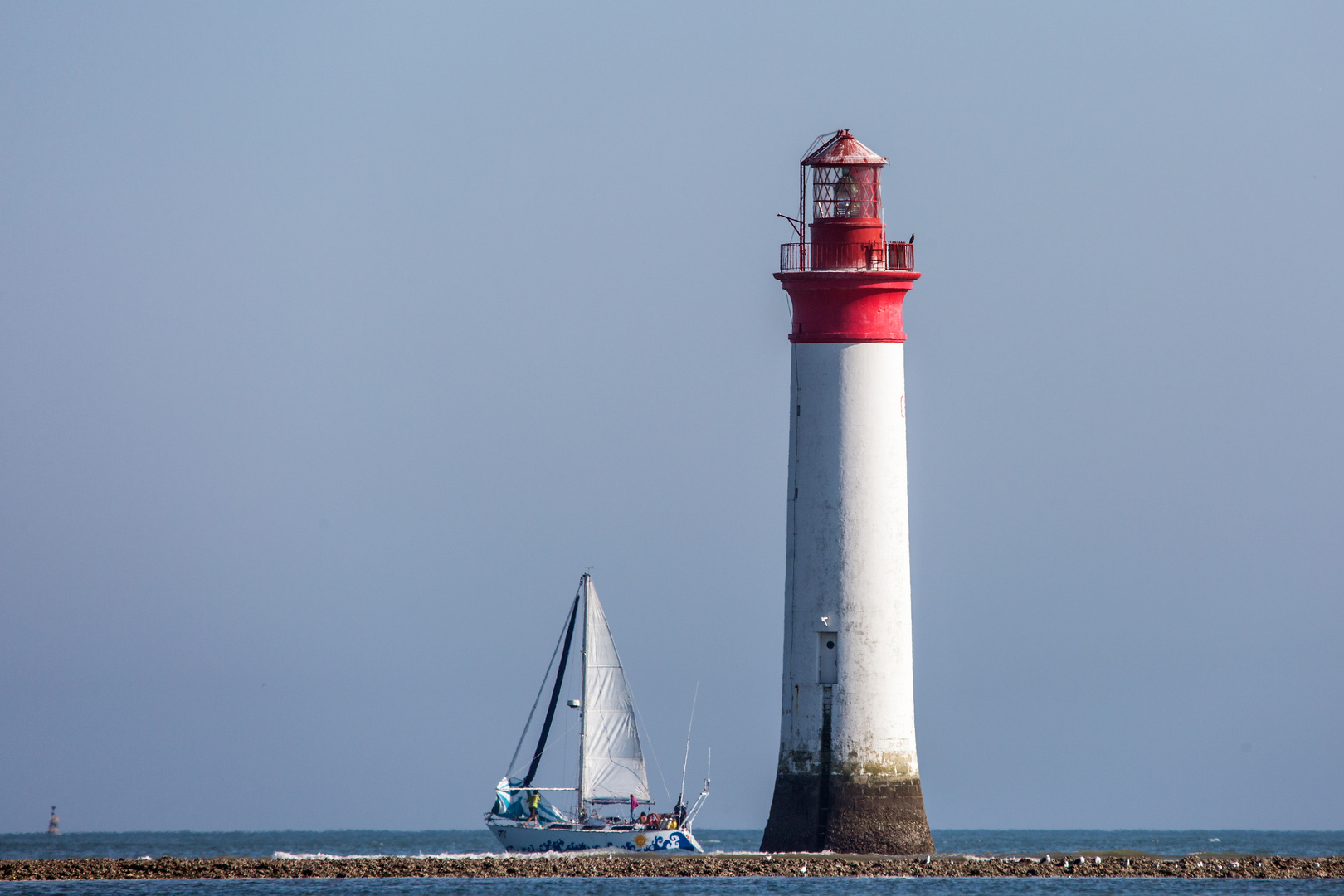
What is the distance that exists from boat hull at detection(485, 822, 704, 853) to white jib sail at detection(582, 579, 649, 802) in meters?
1.23

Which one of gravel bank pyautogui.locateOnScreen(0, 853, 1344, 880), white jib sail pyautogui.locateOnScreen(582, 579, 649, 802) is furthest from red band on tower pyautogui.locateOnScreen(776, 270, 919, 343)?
white jib sail pyautogui.locateOnScreen(582, 579, 649, 802)

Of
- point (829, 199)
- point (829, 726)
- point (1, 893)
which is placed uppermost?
point (829, 199)

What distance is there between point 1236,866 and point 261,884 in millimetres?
19925

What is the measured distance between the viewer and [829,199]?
44.8 m

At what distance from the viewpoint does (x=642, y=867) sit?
151ft

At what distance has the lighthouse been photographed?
4334cm

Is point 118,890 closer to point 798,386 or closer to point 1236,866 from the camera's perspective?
point 798,386

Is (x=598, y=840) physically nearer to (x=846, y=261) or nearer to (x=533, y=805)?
(x=533, y=805)

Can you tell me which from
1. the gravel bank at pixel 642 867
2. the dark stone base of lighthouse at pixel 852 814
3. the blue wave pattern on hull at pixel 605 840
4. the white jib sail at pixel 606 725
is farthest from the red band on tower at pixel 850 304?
the blue wave pattern on hull at pixel 605 840

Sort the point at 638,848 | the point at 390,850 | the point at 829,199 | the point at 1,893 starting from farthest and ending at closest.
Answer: the point at 390,850 → the point at 638,848 → the point at 829,199 → the point at 1,893

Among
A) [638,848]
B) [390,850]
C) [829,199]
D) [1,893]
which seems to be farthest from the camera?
[390,850]

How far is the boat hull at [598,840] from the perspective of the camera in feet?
162

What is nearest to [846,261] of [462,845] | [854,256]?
[854,256]

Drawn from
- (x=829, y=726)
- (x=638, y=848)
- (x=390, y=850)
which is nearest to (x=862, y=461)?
(x=829, y=726)
